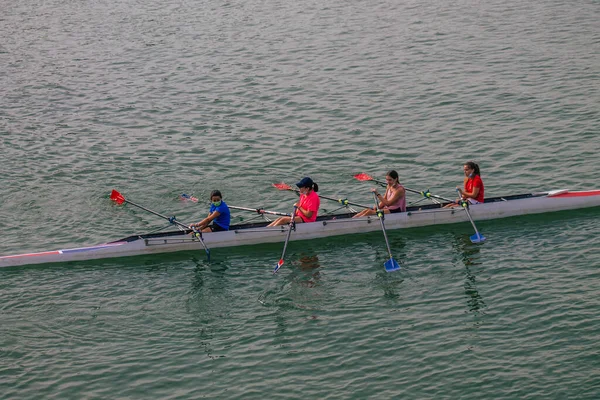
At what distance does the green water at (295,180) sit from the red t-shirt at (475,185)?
2.64ft

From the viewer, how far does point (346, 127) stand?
33.0 metres

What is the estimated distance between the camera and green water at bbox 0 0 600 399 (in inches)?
763

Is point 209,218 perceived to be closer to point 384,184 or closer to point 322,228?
point 322,228

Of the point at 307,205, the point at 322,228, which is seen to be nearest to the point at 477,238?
the point at 322,228

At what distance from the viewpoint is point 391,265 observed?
2309 cm

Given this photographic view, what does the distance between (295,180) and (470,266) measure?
25.1 feet

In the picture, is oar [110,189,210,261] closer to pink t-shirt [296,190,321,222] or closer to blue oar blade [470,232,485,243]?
pink t-shirt [296,190,321,222]

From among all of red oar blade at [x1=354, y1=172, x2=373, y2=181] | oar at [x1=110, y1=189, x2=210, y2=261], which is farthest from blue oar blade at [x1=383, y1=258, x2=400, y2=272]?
red oar blade at [x1=354, y1=172, x2=373, y2=181]

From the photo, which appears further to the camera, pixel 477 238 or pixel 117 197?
pixel 117 197

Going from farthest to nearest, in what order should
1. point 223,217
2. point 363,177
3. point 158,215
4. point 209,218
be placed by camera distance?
point 363,177, point 158,215, point 223,217, point 209,218

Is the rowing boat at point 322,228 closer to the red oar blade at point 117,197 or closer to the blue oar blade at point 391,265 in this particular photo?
the blue oar blade at point 391,265

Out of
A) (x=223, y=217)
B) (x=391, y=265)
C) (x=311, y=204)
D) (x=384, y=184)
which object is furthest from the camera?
(x=384, y=184)

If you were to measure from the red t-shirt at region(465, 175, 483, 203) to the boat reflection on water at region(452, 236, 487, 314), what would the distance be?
56.2 inches

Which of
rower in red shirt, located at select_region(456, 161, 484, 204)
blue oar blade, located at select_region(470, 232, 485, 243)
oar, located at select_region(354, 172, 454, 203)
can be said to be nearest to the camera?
blue oar blade, located at select_region(470, 232, 485, 243)
